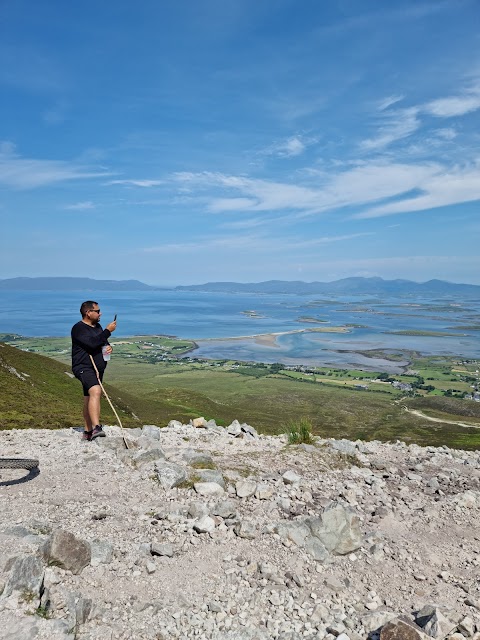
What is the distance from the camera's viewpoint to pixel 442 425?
269 ft

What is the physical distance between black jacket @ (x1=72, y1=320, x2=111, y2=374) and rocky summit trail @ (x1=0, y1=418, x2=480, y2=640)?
90.0 inches

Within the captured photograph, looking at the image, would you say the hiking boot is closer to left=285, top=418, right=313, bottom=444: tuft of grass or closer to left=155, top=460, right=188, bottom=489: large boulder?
left=155, top=460, right=188, bottom=489: large boulder

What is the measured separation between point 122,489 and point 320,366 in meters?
144

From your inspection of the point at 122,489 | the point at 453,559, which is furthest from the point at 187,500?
the point at 453,559

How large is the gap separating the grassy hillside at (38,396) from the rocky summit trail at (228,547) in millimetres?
6547

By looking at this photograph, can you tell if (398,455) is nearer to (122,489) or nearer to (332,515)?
(332,515)

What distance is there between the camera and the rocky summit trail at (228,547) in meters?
6.26

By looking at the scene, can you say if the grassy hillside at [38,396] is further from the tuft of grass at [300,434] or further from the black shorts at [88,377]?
the tuft of grass at [300,434]

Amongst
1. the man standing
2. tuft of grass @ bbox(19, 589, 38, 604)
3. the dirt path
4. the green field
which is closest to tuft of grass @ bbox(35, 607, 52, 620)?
tuft of grass @ bbox(19, 589, 38, 604)

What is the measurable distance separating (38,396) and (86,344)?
20.7 m

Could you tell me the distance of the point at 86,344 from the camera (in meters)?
12.3

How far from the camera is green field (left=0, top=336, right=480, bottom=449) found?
41.7 metres

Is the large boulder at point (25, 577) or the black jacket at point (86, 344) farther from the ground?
the black jacket at point (86, 344)

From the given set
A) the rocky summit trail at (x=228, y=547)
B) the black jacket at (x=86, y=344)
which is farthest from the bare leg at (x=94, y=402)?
the rocky summit trail at (x=228, y=547)
